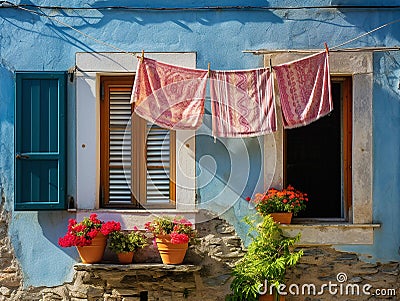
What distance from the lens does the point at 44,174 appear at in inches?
280

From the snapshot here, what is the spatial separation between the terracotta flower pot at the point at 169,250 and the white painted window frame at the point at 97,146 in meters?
0.34

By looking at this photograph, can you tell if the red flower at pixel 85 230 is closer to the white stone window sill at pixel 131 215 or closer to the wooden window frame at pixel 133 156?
the white stone window sill at pixel 131 215

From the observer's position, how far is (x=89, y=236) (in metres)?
6.85

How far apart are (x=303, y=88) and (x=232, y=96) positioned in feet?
2.36

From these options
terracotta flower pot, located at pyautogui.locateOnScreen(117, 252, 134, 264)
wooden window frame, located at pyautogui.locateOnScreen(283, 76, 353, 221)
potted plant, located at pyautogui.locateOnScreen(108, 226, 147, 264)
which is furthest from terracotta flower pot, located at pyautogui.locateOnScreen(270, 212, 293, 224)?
terracotta flower pot, located at pyautogui.locateOnScreen(117, 252, 134, 264)

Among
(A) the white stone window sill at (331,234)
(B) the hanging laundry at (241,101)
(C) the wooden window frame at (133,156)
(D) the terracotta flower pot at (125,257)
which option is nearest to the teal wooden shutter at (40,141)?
(C) the wooden window frame at (133,156)

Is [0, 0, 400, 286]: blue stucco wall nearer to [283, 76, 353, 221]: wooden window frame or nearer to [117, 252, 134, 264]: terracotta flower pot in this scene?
[283, 76, 353, 221]: wooden window frame

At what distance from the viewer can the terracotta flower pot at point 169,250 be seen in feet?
22.6

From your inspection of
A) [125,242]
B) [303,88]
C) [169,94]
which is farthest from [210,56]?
[125,242]

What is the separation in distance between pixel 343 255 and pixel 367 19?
8.07 feet

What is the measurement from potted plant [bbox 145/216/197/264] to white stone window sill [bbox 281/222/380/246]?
102 centimetres

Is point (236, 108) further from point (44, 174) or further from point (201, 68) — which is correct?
point (44, 174)

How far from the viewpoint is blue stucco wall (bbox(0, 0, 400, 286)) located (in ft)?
23.4

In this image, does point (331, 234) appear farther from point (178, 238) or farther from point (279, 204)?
point (178, 238)
